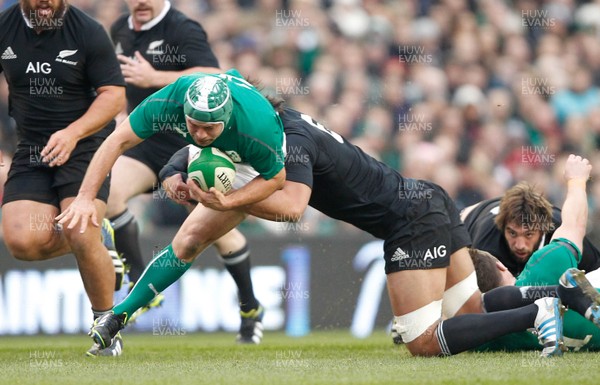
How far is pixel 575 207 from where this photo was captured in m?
7.90

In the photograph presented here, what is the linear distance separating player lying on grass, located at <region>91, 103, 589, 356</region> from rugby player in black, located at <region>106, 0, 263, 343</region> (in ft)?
6.16

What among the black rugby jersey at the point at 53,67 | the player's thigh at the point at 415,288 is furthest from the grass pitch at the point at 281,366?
the black rugby jersey at the point at 53,67

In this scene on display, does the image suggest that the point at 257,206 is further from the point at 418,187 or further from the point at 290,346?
the point at 290,346

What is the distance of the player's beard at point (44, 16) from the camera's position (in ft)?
25.9

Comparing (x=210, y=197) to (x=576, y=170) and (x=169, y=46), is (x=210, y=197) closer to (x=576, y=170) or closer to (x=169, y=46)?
(x=576, y=170)

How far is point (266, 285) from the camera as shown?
11.8m

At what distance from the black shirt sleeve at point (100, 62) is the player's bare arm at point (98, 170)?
109cm

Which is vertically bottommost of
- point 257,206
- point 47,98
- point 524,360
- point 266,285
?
point 266,285

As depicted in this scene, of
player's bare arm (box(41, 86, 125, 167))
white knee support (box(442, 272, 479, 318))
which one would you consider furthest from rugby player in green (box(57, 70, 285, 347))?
white knee support (box(442, 272, 479, 318))

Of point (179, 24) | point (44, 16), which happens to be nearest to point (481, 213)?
point (179, 24)

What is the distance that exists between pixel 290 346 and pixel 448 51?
292 inches

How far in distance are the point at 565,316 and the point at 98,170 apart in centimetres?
323

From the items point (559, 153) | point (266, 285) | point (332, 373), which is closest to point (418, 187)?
point (332, 373)

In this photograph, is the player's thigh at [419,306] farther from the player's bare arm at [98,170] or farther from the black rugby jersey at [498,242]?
the player's bare arm at [98,170]
